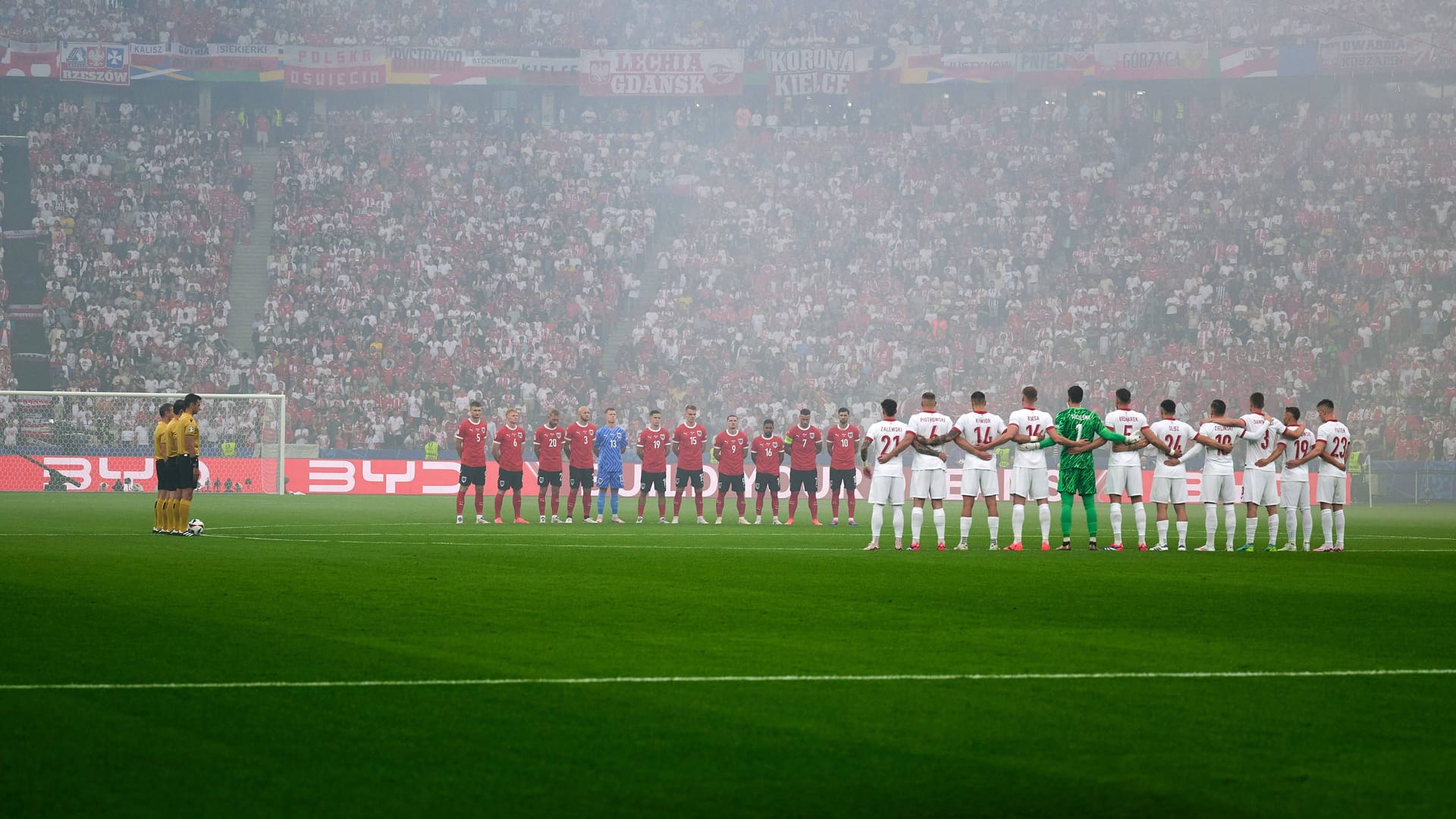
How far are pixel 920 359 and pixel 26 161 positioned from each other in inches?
1101

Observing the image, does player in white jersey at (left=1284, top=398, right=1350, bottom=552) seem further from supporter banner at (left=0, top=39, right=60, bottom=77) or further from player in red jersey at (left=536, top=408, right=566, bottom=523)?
supporter banner at (left=0, top=39, right=60, bottom=77)

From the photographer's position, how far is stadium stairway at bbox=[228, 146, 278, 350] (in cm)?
4319

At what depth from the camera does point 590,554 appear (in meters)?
17.2

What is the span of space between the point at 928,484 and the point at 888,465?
598mm

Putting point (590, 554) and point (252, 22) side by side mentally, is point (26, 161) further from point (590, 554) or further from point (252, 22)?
point (590, 554)

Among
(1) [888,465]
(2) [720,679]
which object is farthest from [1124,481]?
(2) [720,679]

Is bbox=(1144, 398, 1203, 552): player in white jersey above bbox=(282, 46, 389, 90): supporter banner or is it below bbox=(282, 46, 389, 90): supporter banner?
below

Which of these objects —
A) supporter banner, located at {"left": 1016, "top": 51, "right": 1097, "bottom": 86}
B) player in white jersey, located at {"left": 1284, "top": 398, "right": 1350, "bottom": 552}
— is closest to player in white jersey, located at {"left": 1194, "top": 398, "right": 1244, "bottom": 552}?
player in white jersey, located at {"left": 1284, "top": 398, "right": 1350, "bottom": 552}

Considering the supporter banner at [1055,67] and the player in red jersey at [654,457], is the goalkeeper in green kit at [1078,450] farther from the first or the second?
the supporter banner at [1055,67]

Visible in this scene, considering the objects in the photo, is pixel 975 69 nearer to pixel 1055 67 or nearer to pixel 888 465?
pixel 1055 67

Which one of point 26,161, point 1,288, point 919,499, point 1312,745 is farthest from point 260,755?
point 26,161

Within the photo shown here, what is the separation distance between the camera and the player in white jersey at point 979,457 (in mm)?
18203

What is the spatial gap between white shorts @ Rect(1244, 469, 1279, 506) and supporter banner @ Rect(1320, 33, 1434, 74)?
31093mm


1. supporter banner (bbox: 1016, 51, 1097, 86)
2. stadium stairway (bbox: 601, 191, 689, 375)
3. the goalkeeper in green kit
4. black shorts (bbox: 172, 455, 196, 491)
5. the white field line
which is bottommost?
the white field line
